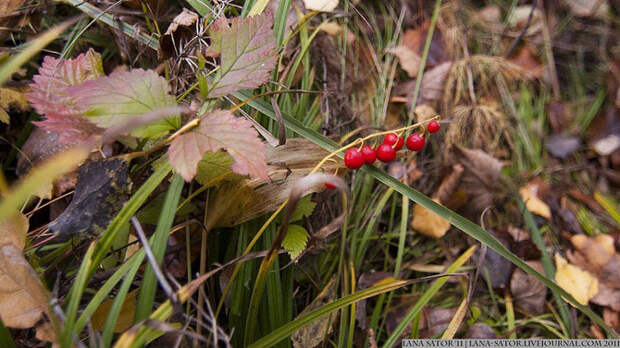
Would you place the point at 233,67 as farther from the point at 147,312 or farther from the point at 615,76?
the point at 615,76

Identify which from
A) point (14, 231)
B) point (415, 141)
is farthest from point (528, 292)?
point (14, 231)

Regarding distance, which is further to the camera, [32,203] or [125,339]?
[32,203]

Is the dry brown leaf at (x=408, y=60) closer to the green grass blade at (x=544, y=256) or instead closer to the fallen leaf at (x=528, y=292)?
the green grass blade at (x=544, y=256)

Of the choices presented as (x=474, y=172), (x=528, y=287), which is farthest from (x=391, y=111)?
(x=528, y=287)

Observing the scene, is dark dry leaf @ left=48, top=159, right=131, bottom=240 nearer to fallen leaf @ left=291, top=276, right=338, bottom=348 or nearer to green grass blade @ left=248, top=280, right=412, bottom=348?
green grass blade @ left=248, top=280, right=412, bottom=348

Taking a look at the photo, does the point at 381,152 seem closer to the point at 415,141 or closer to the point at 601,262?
the point at 415,141
